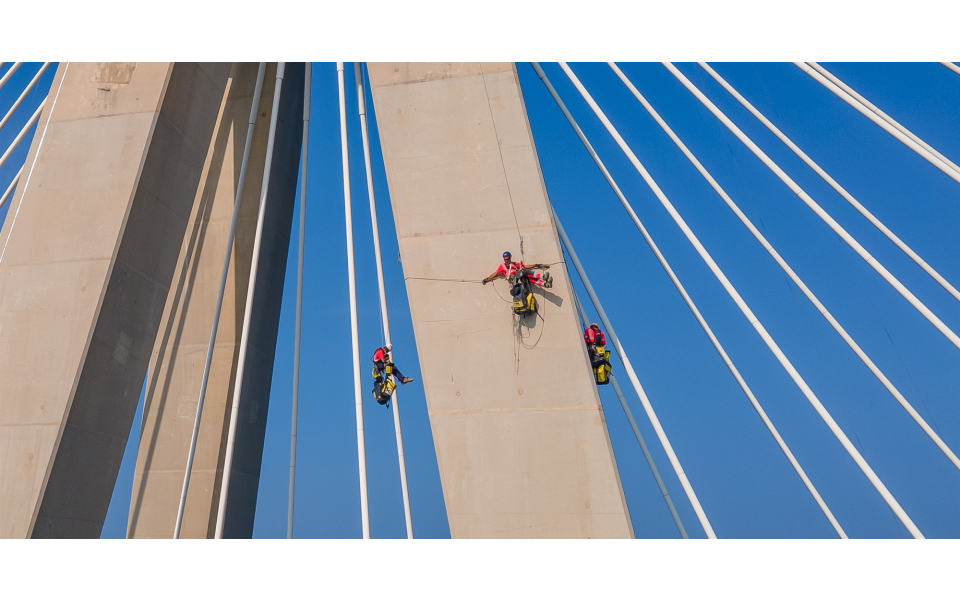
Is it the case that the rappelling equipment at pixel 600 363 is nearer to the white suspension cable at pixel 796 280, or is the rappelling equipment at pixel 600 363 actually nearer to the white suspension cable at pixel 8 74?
the white suspension cable at pixel 796 280

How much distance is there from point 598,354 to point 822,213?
104 inches

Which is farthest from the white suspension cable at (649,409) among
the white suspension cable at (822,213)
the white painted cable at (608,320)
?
the white suspension cable at (822,213)

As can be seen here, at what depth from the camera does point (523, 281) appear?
7598 millimetres

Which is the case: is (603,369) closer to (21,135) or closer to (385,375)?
(385,375)

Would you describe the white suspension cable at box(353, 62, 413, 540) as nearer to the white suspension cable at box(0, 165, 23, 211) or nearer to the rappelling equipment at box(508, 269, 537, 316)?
the rappelling equipment at box(508, 269, 537, 316)

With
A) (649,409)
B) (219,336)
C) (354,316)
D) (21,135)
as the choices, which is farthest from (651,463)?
(21,135)

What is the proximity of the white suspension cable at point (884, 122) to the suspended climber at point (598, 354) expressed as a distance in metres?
3.30

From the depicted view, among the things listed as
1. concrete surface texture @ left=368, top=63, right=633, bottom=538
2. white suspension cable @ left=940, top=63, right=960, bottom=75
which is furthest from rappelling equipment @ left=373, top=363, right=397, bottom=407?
white suspension cable @ left=940, top=63, right=960, bottom=75

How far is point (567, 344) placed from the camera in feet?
25.0

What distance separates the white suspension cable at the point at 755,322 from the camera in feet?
20.9

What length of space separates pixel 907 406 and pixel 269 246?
8561 mm

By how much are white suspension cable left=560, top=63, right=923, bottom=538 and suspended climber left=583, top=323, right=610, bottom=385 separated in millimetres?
1382
